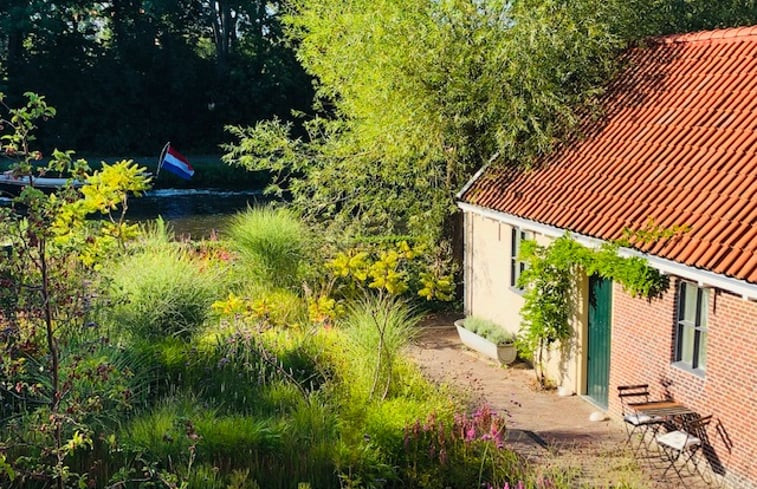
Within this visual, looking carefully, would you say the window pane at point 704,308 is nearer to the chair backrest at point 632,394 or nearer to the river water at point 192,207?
the chair backrest at point 632,394

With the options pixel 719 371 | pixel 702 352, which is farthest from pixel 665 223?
pixel 719 371

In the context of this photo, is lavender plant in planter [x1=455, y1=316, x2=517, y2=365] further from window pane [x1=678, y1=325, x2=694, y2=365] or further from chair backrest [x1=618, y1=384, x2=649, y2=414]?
window pane [x1=678, y1=325, x2=694, y2=365]

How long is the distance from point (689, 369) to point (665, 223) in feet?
6.28

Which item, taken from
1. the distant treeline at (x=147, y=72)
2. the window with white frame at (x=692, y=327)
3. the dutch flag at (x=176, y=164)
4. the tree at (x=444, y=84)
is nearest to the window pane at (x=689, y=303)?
the window with white frame at (x=692, y=327)

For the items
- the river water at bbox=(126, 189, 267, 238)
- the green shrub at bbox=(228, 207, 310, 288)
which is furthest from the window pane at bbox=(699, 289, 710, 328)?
the river water at bbox=(126, 189, 267, 238)

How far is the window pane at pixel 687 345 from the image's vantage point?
10562mm

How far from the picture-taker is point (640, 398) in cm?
1144

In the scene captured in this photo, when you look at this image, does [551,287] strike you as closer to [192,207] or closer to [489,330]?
[489,330]

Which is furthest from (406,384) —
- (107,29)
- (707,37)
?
(107,29)

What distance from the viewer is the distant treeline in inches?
2025

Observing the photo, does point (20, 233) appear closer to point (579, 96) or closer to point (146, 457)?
point (146, 457)

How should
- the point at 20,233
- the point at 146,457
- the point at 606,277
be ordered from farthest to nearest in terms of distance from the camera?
the point at 606,277 → the point at 146,457 → the point at 20,233

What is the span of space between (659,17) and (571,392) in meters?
8.80

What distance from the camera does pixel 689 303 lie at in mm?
10547
